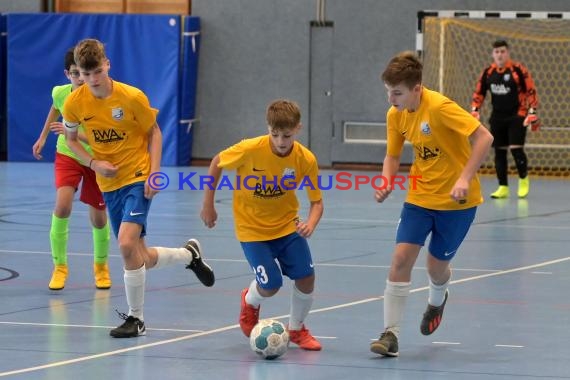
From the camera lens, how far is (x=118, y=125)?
7.05m

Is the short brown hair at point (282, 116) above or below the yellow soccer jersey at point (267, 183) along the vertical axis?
above

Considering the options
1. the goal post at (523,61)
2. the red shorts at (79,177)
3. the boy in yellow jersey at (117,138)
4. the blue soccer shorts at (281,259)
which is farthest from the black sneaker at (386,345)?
the goal post at (523,61)

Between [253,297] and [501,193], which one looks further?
[501,193]

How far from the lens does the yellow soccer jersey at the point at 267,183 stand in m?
6.32

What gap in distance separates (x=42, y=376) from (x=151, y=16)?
1428cm

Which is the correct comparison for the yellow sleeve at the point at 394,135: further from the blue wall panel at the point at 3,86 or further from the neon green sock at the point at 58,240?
the blue wall panel at the point at 3,86

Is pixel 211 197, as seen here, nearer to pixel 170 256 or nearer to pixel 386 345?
pixel 386 345

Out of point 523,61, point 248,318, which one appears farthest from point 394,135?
point 523,61

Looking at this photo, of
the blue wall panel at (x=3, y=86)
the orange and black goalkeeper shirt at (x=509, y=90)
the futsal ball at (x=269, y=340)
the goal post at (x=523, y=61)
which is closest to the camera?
the futsal ball at (x=269, y=340)

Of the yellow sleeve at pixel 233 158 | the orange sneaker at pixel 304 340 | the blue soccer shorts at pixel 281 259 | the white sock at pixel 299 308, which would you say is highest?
the yellow sleeve at pixel 233 158

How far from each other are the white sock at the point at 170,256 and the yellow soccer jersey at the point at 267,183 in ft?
4.74

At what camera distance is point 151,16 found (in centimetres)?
1931

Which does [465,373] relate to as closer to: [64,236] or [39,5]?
[64,236]

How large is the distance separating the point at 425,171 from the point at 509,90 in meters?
8.99
